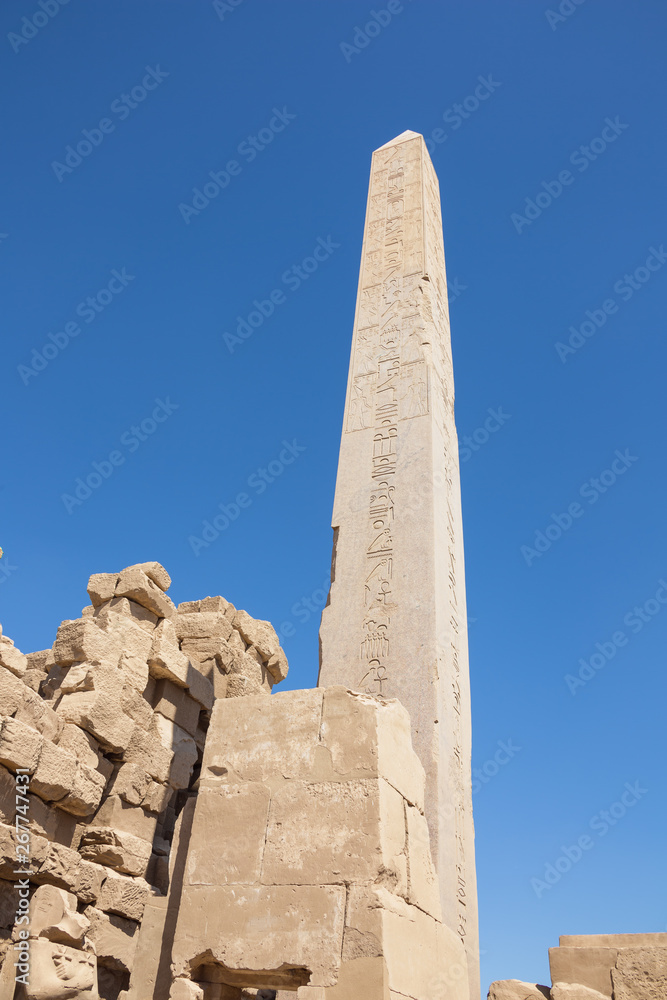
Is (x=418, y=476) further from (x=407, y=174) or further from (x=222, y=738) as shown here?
(x=407, y=174)

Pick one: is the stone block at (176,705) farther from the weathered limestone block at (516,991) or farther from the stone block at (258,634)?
the weathered limestone block at (516,991)

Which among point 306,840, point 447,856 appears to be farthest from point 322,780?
point 447,856

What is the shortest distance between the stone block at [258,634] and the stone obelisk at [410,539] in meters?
1.51

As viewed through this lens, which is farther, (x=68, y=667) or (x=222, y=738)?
(x=68, y=667)

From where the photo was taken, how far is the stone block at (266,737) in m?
3.80

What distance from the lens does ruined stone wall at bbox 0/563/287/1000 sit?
14.0ft

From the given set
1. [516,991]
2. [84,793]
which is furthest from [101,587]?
[516,991]

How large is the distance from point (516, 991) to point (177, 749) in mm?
2975

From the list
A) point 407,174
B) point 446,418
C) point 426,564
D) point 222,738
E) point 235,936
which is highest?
point 407,174

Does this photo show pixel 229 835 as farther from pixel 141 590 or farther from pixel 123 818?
pixel 141 590

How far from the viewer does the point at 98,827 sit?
511 cm

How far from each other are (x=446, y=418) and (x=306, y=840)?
3.82 meters

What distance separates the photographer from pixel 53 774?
468cm

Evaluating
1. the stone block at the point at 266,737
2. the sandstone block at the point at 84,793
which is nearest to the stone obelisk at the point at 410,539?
the stone block at the point at 266,737
